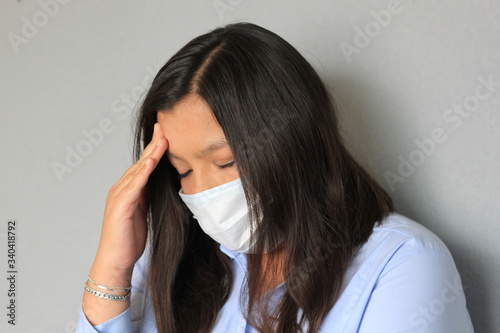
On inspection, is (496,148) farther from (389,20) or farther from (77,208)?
(77,208)

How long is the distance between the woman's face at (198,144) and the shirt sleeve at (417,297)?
35 cm

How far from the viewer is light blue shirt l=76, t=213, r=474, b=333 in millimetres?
1060

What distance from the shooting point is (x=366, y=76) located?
144 cm

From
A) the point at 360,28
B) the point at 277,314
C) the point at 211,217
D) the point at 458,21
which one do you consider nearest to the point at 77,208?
the point at 211,217

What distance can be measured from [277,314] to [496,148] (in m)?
0.56

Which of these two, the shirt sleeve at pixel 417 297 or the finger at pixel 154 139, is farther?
the finger at pixel 154 139
